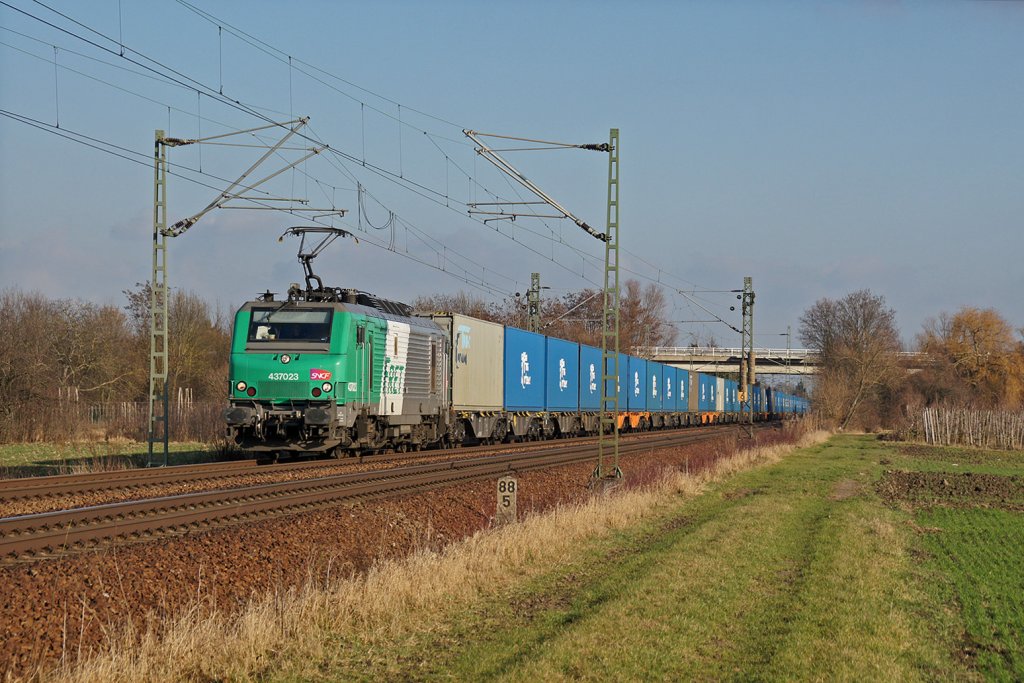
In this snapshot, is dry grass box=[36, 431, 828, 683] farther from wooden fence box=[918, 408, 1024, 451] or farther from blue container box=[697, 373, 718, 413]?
blue container box=[697, 373, 718, 413]

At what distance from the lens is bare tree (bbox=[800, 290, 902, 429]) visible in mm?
78812

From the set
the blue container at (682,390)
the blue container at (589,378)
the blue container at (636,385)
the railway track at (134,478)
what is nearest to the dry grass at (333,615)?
the railway track at (134,478)

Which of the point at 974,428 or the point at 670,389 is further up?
the point at 670,389

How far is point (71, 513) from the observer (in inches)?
487

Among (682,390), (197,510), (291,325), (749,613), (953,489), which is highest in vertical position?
(291,325)

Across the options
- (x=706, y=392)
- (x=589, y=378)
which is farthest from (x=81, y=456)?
(x=706, y=392)

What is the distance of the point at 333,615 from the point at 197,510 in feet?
17.5

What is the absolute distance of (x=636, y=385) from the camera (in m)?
48.9

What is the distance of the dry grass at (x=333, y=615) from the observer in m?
7.41

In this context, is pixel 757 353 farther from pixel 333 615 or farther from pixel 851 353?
pixel 333 615

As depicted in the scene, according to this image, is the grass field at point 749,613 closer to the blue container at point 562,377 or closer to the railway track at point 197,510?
the railway track at point 197,510

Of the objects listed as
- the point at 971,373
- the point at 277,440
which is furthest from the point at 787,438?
the point at 971,373

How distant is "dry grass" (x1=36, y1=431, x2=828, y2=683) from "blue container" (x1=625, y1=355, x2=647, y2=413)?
32047 millimetres

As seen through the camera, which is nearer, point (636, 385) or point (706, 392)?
point (636, 385)
